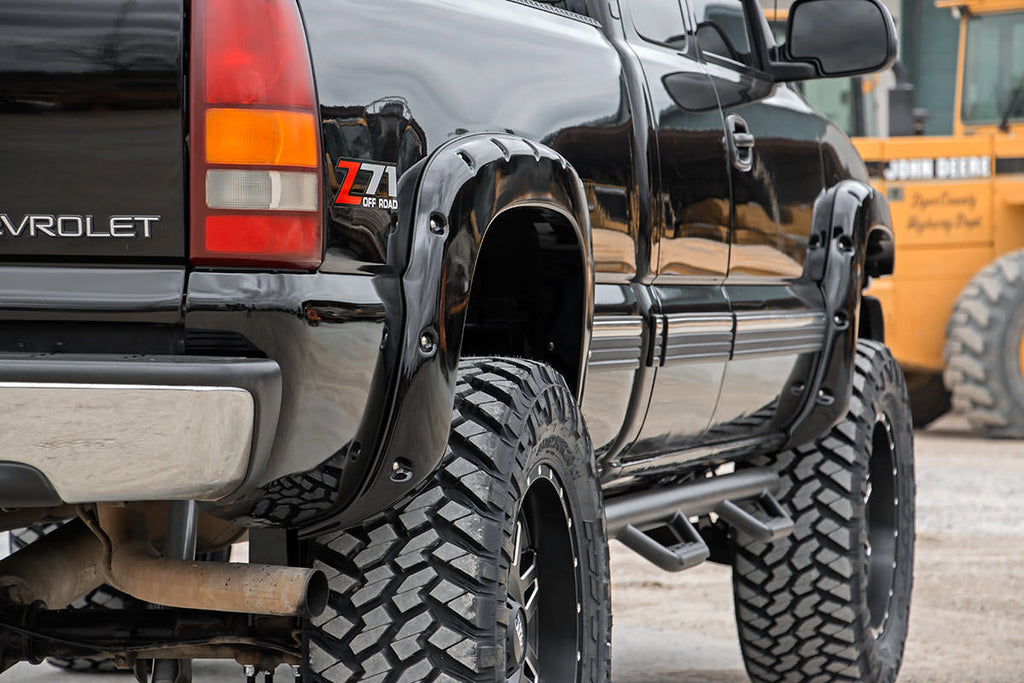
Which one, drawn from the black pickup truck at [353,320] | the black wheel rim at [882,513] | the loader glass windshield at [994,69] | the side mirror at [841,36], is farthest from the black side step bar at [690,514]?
the loader glass windshield at [994,69]

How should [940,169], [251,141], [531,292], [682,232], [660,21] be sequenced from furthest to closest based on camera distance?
[940,169] < [660,21] < [682,232] < [531,292] < [251,141]

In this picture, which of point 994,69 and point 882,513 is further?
point 994,69

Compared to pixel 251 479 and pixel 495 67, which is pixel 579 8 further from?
pixel 251 479

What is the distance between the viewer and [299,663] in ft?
8.95

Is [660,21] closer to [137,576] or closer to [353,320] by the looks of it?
[353,320]

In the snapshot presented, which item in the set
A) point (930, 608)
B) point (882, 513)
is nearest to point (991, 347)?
point (930, 608)

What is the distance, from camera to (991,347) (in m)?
11.7

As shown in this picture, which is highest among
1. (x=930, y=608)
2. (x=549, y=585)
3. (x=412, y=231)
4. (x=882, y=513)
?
(x=412, y=231)

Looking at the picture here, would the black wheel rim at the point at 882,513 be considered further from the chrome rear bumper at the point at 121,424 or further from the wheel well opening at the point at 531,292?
the chrome rear bumper at the point at 121,424

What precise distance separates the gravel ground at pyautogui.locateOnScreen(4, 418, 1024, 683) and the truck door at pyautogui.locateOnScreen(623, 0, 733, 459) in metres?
1.39

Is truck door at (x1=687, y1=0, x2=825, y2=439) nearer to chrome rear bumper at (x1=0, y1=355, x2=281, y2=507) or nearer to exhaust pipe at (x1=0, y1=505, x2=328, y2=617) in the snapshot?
exhaust pipe at (x1=0, y1=505, x2=328, y2=617)

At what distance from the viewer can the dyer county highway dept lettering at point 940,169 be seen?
12211 mm

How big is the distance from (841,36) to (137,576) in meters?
2.62

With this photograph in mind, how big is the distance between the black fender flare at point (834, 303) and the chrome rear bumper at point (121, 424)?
2.63 meters
